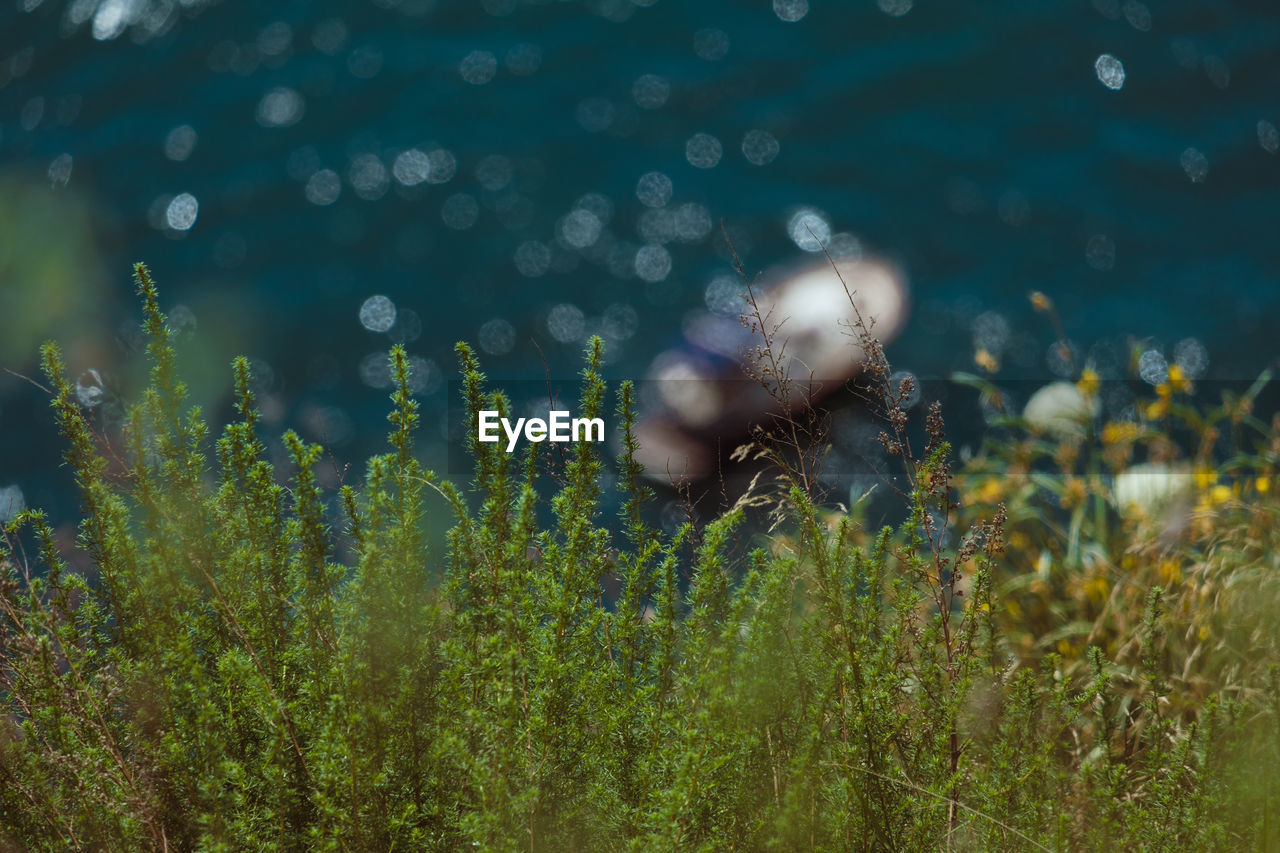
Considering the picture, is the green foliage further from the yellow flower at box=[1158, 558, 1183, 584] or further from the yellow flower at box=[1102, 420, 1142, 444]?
the yellow flower at box=[1102, 420, 1142, 444]

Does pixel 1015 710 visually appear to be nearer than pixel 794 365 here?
Yes

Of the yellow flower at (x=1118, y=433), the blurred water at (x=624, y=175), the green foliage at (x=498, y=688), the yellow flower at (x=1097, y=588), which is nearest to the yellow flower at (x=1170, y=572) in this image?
the yellow flower at (x=1097, y=588)

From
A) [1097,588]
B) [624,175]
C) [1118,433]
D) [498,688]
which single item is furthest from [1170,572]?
[624,175]

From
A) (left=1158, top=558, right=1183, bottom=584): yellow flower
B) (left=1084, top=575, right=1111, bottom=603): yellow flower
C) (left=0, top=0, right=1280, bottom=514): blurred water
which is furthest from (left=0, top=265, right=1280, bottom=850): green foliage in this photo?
(left=0, top=0, right=1280, bottom=514): blurred water

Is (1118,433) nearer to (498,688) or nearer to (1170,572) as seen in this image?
(1170,572)

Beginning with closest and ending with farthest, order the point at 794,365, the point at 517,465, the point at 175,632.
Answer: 1. the point at 175,632
2. the point at 517,465
3. the point at 794,365

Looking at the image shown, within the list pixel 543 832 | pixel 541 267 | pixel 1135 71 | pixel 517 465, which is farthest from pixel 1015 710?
pixel 1135 71

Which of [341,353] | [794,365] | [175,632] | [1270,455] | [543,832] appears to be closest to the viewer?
[543,832]

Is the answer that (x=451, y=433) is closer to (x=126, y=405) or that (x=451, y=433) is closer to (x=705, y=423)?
(x=705, y=423)
